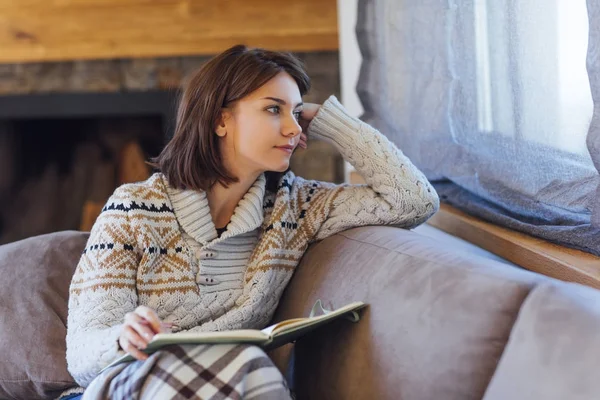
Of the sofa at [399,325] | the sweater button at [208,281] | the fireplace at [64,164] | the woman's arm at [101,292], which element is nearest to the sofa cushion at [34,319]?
the sofa at [399,325]

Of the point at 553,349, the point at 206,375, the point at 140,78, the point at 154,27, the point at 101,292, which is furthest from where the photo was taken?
the point at 140,78

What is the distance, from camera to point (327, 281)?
1.47 m

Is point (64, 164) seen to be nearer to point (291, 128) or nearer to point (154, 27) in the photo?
point (154, 27)

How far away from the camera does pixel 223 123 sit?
162 cm

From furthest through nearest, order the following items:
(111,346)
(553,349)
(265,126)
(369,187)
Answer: (369,187) → (265,126) → (111,346) → (553,349)

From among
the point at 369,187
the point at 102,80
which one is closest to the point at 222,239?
the point at 369,187

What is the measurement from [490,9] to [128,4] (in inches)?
78.6

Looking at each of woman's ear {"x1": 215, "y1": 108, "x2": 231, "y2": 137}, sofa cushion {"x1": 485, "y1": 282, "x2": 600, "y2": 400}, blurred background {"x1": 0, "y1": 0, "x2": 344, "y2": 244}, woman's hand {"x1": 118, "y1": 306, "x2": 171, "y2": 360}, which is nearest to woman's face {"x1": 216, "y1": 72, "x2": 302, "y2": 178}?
woman's ear {"x1": 215, "y1": 108, "x2": 231, "y2": 137}

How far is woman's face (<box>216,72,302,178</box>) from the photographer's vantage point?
5.17ft

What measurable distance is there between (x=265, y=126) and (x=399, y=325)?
1.74 ft

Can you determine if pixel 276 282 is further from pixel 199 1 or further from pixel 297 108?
pixel 199 1

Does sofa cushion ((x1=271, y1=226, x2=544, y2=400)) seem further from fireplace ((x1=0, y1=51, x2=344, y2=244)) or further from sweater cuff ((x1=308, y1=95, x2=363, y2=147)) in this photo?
fireplace ((x1=0, y1=51, x2=344, y2=244))

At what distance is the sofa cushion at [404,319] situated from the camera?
1089 mm

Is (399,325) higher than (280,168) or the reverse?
the reverse
